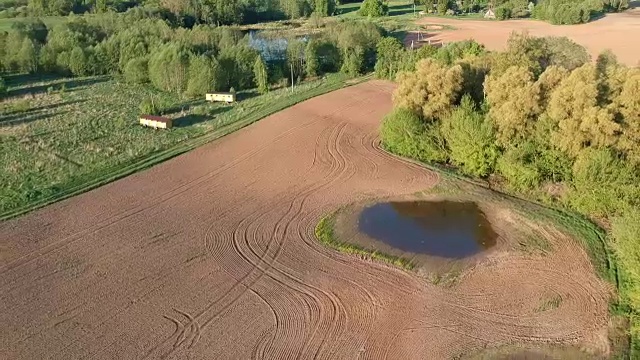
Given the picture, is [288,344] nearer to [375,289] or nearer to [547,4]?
[375,289]

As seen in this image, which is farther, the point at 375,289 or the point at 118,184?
the point at 118,184

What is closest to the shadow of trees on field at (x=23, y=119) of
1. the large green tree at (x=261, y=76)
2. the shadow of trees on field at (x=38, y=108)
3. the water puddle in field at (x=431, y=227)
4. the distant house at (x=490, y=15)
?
the shadow of trees on field at (x=38, y=108)

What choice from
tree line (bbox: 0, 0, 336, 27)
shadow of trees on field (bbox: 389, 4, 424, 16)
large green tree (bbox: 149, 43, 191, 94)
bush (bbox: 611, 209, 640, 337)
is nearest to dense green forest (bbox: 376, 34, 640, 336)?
bush (bbox: 611, 209, 640, 337)

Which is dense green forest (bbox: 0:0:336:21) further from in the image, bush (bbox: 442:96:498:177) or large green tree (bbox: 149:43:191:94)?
bush (bbox: 442:96:498:177)

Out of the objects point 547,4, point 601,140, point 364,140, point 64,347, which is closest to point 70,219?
point 64,347

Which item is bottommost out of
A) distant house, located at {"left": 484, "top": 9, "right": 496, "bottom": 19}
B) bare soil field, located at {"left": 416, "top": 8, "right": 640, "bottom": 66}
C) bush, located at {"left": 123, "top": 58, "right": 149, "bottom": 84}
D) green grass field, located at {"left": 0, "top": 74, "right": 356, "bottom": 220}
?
green grass field, located at {"left": 0, "top": 74, "right": 356, "bottom": 220}
